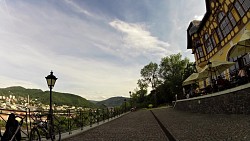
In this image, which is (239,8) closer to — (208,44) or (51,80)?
(208,44)

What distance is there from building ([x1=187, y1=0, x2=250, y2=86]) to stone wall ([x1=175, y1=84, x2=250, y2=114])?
2447mm

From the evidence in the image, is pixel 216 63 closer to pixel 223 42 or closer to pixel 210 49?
pixel 223 42

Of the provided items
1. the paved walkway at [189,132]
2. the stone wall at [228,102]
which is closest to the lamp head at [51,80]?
the paved walkway at [189,132]

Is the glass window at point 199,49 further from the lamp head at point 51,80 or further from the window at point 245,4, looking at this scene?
the lamp head at point 51,80

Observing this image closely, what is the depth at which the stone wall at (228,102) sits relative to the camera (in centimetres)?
1043

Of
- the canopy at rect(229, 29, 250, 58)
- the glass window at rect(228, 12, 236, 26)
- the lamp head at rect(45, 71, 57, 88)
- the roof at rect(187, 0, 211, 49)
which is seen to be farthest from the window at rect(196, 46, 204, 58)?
the lamp head at rect(45, 71, 57, 88)

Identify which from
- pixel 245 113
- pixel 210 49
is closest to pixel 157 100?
pixel 210 49

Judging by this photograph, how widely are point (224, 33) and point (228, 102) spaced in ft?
36.4

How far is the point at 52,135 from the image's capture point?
8.16 meters

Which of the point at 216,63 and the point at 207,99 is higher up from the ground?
the point at 216,63

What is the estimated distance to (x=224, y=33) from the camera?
21.5 metres

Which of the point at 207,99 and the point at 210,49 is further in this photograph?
the point at 210,49

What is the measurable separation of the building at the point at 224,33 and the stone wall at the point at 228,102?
245 centimetres

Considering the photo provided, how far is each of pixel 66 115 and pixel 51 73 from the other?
2.02 meters
